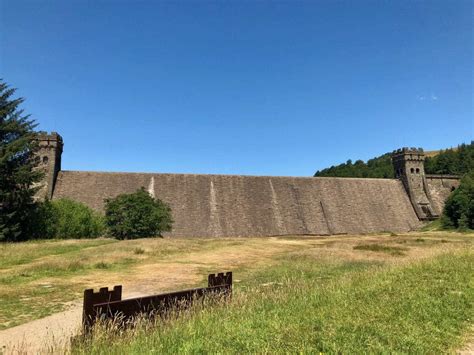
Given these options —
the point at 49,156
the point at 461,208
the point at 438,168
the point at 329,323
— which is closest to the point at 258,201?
the point at 461,208

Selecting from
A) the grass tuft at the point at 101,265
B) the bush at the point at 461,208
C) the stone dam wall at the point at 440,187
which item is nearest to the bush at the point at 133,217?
the grass tuft at the point at 101,265

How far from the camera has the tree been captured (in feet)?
119

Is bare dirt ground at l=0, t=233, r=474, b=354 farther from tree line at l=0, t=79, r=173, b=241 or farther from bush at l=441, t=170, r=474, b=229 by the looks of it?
bush at l=441, t=170, r=474, b=229

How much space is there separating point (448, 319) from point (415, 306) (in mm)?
868

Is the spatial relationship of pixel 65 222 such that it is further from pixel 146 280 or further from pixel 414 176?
pixel 414 176

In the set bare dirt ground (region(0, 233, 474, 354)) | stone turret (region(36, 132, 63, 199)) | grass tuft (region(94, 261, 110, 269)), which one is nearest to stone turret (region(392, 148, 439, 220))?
bare dirt ground (region(0, 233, 474, 354))

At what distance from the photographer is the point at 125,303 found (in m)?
7.53

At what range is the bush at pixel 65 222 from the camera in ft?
131

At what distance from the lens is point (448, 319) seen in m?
7.27

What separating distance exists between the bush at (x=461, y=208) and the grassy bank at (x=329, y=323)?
158 feet

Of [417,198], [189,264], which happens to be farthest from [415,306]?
[417,198]

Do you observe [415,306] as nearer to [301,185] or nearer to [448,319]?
[448,319]

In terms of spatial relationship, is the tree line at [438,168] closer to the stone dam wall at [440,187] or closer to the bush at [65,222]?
the stone dam wall at [440,187]

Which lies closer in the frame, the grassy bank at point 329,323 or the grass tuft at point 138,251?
the grassy bank at point 329,323
